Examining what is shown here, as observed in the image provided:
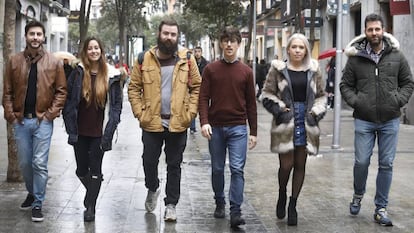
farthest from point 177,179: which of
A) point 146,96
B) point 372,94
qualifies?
point 372,94

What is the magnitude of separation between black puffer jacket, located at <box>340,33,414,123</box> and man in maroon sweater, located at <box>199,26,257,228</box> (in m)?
1.06

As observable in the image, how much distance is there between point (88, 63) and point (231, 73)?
1436 millimetres

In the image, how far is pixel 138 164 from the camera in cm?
1039

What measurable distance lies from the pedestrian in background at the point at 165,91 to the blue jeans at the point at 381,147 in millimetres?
1711

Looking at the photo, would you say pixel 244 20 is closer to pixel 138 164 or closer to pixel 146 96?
pixel 138 164

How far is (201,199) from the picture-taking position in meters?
7.65

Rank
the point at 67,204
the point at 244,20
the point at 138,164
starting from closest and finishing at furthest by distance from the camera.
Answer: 1. the point at 67,204
2. the point at 138,164
3. the point at 244,20

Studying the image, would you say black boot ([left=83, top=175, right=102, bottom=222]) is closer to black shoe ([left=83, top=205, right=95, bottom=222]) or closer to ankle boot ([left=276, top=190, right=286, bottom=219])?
black shoe ([left=83, top=205, right=95, bottom=222])

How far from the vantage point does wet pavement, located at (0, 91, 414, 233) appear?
6.37m

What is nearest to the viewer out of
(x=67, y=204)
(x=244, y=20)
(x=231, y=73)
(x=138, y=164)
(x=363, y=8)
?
(x=231, y=73)

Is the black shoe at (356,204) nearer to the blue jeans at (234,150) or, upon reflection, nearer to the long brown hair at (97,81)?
the blue jeans at (234,150)

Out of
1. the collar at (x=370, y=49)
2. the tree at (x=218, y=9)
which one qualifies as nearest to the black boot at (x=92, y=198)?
the collar at (x=370, y=49)

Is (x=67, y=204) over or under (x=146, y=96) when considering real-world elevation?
under

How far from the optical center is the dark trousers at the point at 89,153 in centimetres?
659
